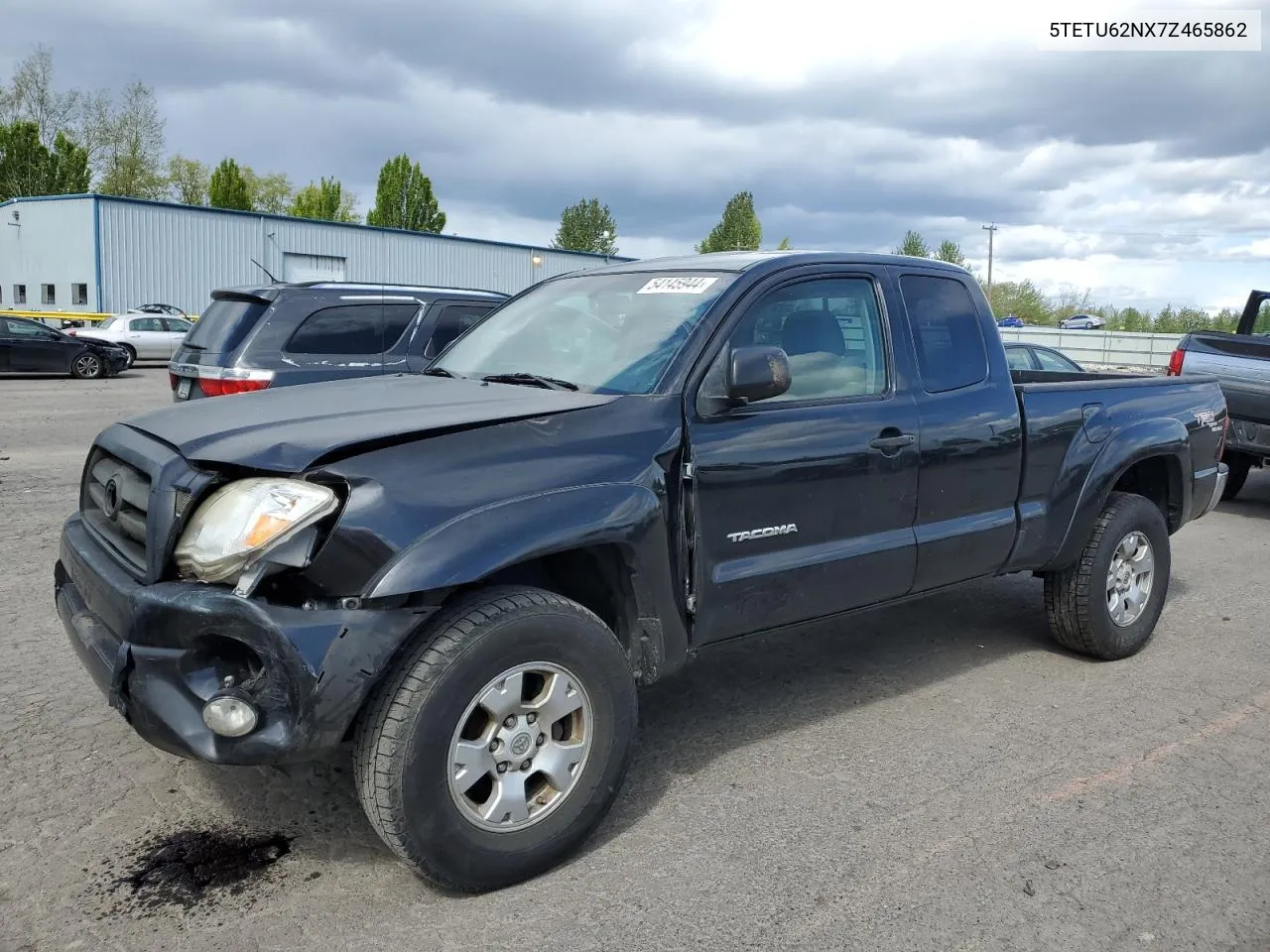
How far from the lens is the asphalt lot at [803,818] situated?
281 centimetres

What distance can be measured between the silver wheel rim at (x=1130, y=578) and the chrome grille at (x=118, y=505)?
4195 millimetres

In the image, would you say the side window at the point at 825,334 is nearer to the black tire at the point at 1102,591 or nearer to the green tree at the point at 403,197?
the black tire at the point at 1102,591

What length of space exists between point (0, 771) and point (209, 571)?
59.5 inches

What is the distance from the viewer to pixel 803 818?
343cm

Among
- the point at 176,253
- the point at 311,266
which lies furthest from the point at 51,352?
the point at 311,266

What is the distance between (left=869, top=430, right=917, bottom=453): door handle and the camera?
3.97 m

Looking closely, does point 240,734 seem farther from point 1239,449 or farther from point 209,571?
point 1239,449

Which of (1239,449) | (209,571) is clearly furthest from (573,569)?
(1239,449)

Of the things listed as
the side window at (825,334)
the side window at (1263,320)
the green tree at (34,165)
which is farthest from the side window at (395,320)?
→ the green tree at (34,165)

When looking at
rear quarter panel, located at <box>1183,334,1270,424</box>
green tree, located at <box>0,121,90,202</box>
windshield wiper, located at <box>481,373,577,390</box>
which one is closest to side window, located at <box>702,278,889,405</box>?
windshield wiper, located at <box>481,373,577,390</box>

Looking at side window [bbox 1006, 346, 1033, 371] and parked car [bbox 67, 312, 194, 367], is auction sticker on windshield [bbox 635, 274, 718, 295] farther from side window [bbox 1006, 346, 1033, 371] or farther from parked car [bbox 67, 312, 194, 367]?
parked car [bbox 67, 312, 194, 367]

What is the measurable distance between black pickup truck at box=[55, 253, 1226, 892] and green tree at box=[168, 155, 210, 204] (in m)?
78.8

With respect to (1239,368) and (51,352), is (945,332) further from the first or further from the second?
(51,352)

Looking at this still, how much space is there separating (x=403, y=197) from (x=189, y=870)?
253 ft
